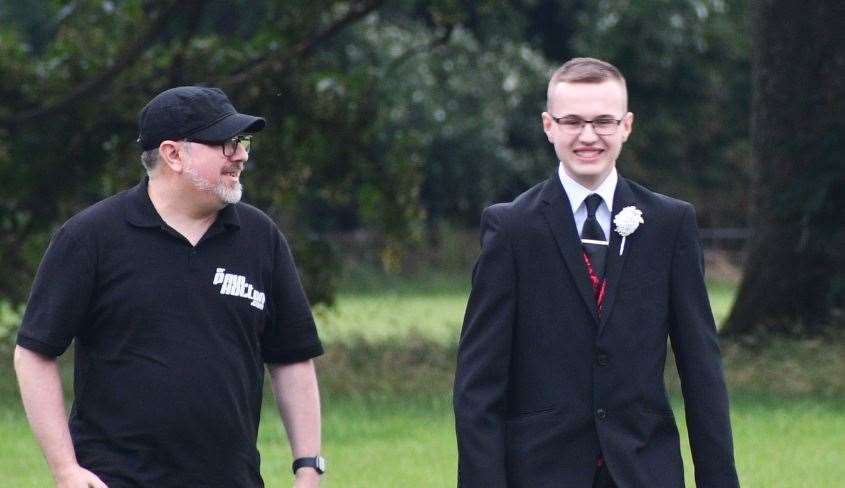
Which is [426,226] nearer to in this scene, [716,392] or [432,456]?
[432,456]

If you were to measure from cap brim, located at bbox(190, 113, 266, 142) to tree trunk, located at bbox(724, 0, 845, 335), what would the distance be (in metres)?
12.5

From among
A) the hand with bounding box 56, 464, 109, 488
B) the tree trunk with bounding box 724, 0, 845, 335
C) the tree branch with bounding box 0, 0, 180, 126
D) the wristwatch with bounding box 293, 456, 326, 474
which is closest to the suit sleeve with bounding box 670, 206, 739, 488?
the wristwatch with bounding box 293, 456, 326, 474

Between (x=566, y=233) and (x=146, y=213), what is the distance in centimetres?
111

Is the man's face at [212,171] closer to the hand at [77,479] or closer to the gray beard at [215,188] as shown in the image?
the gray beard at [215,188]

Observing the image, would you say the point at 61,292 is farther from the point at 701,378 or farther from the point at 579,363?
the point at 701,378

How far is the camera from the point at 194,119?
4.71 meters

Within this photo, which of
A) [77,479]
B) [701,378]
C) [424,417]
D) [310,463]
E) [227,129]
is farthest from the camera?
[424,417]

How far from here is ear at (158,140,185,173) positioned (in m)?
4.71

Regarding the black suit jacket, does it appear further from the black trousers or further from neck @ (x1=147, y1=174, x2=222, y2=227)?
neck @ (x1=147, y1=174, x2=222, y2=227)

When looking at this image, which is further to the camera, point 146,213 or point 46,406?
point 146,213

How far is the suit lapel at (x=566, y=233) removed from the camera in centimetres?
457

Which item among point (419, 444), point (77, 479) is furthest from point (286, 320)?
point (419, 444)

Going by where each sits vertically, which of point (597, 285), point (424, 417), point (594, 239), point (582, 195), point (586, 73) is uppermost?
point (586, 73)

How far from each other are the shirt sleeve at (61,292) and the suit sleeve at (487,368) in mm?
1000
